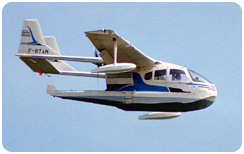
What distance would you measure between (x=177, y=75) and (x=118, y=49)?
3.30 m

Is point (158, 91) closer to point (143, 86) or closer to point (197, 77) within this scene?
point (143, 86)

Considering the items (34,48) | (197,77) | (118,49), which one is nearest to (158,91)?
(197,77)

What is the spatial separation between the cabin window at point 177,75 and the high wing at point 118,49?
3.54 ft

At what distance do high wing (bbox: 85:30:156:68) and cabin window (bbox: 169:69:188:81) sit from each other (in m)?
1.08

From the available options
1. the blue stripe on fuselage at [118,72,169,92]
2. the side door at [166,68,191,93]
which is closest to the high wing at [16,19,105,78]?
the blue stripe on fuselage at [118,72,169,92]

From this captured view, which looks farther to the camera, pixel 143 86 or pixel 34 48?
pixel 34 48

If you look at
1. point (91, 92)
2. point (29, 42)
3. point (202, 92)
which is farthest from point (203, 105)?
point (29, 42)

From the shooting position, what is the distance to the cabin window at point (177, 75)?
916 inches

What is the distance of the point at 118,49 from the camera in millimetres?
22781

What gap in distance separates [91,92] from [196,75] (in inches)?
216

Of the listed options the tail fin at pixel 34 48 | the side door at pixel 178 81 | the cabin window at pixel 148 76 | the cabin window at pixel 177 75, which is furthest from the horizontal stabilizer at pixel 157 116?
the tail fin at pixel 34 48

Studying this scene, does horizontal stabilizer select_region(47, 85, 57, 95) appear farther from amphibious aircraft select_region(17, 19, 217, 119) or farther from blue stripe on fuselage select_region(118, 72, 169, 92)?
blue stripe on fuselage select_region(118, 72, 169, 92)

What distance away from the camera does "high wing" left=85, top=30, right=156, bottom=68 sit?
2172 centimetres

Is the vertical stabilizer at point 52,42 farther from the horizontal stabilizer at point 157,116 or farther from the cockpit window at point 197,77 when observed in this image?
the cockpit window at point 197,77
